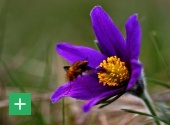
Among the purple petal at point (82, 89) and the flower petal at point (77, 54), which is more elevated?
the flower petal at point (77, 54)

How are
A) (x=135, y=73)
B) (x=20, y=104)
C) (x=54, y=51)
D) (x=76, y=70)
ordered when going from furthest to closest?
(x=54, y=51) < (x=20, y=104) < (x=76, y=70) < (x=135, y=73)

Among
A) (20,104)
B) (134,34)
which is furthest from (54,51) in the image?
(134,34)

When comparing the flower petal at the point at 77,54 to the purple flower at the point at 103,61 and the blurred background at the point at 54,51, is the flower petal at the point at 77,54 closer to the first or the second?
the purple flower at the point at 103,61

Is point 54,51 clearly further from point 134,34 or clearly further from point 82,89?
point 134,34

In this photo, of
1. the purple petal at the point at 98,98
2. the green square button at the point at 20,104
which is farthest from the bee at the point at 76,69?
the green square button at the point at 20,104

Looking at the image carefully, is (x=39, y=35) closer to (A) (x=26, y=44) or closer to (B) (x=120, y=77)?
(A) (x=26, y=44)

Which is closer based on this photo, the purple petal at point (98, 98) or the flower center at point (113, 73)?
the purple petal at point (98, 98)
